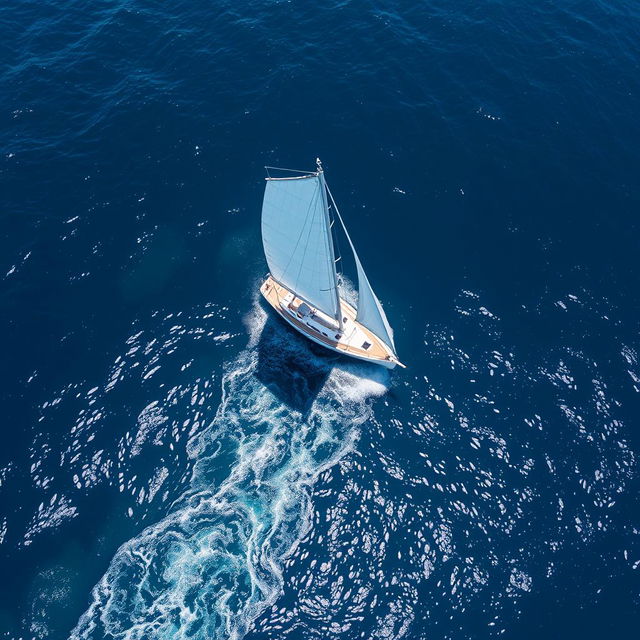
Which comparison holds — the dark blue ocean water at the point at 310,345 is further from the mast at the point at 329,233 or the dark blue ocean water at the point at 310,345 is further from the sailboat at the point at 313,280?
the mast at the point at 329,233

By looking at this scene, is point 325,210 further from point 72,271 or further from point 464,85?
point 464,85

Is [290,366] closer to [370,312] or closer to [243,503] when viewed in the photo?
[370,312]

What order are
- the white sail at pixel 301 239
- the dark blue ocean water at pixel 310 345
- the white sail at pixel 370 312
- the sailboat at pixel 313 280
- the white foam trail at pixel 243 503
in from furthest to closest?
the white sail at pixel 370 312 < the sailboat at pixel 313 280 < the white sail at pixel 301 239 < the dark blue ocean water at pixel 310 345 < the white foam trail at pixel 243 503

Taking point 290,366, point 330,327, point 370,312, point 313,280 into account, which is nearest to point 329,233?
point 313,280

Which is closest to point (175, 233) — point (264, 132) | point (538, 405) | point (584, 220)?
point (264, 132)

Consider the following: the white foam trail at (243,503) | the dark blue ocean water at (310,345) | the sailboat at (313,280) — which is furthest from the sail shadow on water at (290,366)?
the sailboat at (313,280)

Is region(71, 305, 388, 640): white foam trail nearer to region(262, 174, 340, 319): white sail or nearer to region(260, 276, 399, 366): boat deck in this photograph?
region(260, 276, 399, 366): boat deck
